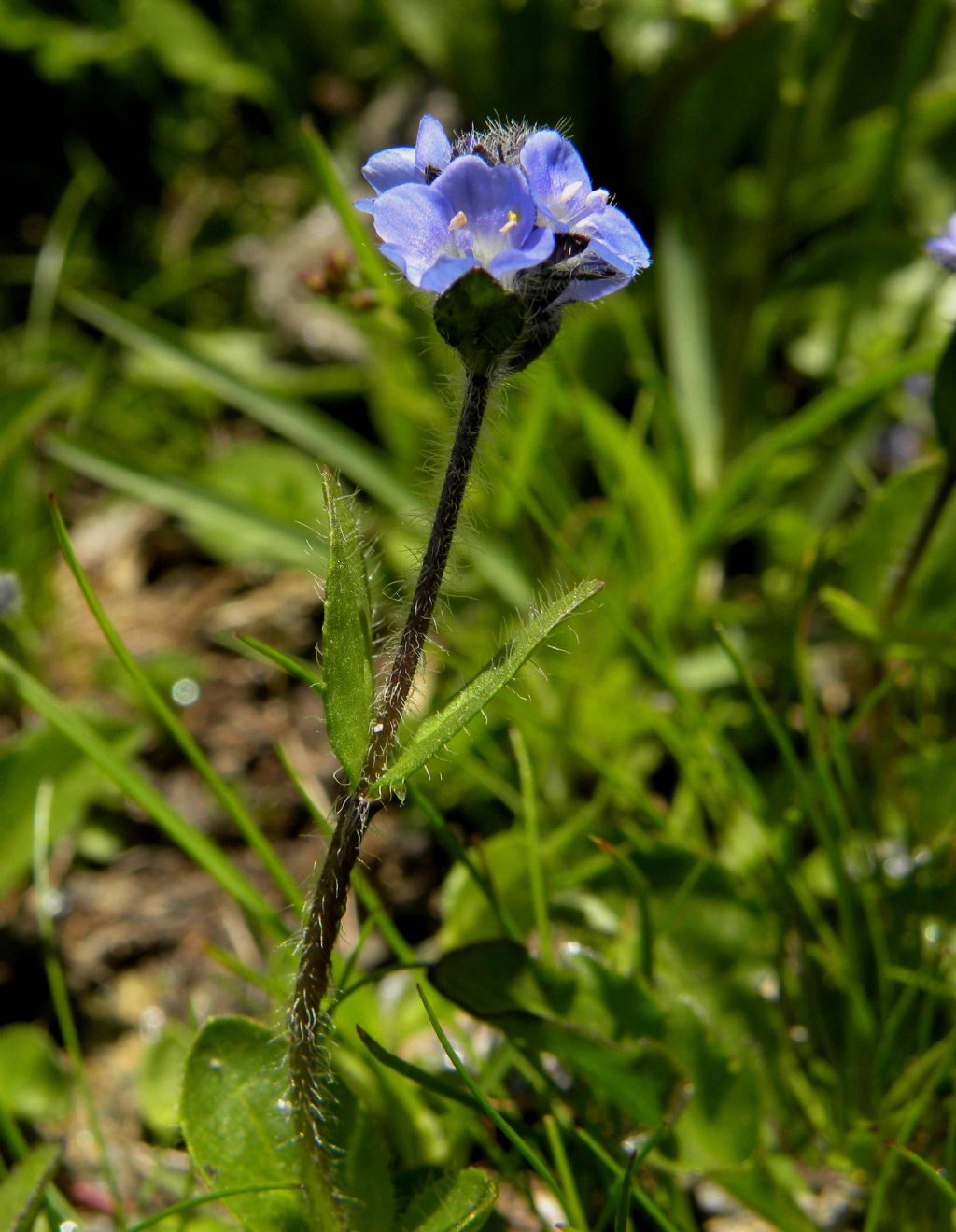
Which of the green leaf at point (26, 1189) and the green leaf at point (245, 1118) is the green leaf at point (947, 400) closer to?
the green leaf at point (245, 1118)

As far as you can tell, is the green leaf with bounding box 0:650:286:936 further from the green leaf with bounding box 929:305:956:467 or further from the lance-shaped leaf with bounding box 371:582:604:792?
the green leaf with bounding box 929:305:956:467

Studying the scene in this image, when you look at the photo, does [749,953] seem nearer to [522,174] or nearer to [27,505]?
[522,174]

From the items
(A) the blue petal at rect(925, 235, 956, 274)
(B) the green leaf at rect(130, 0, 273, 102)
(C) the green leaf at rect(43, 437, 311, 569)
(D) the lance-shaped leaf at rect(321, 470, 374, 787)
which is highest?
(B) the green leaf at rect(130, 0, 273, 102)

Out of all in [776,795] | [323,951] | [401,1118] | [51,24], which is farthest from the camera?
[51,24]

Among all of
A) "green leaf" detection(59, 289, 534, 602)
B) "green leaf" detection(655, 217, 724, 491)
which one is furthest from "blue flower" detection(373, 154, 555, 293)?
"green leaf" detection(655, 217, 724, 491)

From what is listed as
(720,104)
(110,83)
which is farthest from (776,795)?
(110,83)

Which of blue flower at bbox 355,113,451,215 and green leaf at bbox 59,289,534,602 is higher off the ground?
green leaf at bbox 59,289,534,602
